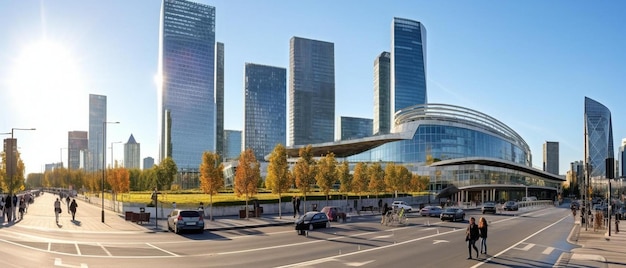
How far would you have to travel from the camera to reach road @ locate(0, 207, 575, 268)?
2012cm

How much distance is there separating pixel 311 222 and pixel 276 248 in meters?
10.1

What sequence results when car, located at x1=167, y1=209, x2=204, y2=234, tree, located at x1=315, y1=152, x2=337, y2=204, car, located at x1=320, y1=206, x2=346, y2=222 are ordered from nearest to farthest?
car, located at x1=167, y1=209, x2=204, y2=234 < car, located at x1=320, y1=206, x2=346, y2=222 < tree, located at x1=315, y1=152, x2=337, y2=204

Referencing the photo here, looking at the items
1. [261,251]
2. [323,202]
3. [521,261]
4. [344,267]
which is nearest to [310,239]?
[261,251]

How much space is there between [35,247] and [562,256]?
24540mm

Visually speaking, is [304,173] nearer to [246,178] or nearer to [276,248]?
[246,178]

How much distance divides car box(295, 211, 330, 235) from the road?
698mm

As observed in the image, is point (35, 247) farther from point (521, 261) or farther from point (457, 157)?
point (457, 157)

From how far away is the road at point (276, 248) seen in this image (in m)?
20.1

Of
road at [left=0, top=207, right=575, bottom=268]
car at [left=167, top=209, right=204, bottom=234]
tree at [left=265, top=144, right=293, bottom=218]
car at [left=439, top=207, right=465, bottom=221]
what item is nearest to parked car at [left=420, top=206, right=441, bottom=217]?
car at [left=439, top=207, right=465, bottom=221]

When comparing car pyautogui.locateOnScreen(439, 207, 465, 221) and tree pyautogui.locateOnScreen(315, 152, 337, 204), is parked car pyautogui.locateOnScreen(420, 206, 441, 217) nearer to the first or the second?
car pyautogui.locateOnScreen(439, 207, 465, 221)

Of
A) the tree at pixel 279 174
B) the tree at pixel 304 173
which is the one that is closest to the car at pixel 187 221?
the tree at pixel 279 174

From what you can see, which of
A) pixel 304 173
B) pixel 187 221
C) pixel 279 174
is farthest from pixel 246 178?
pixel 187 221

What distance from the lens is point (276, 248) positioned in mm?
24594

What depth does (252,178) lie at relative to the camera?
45656 mm
